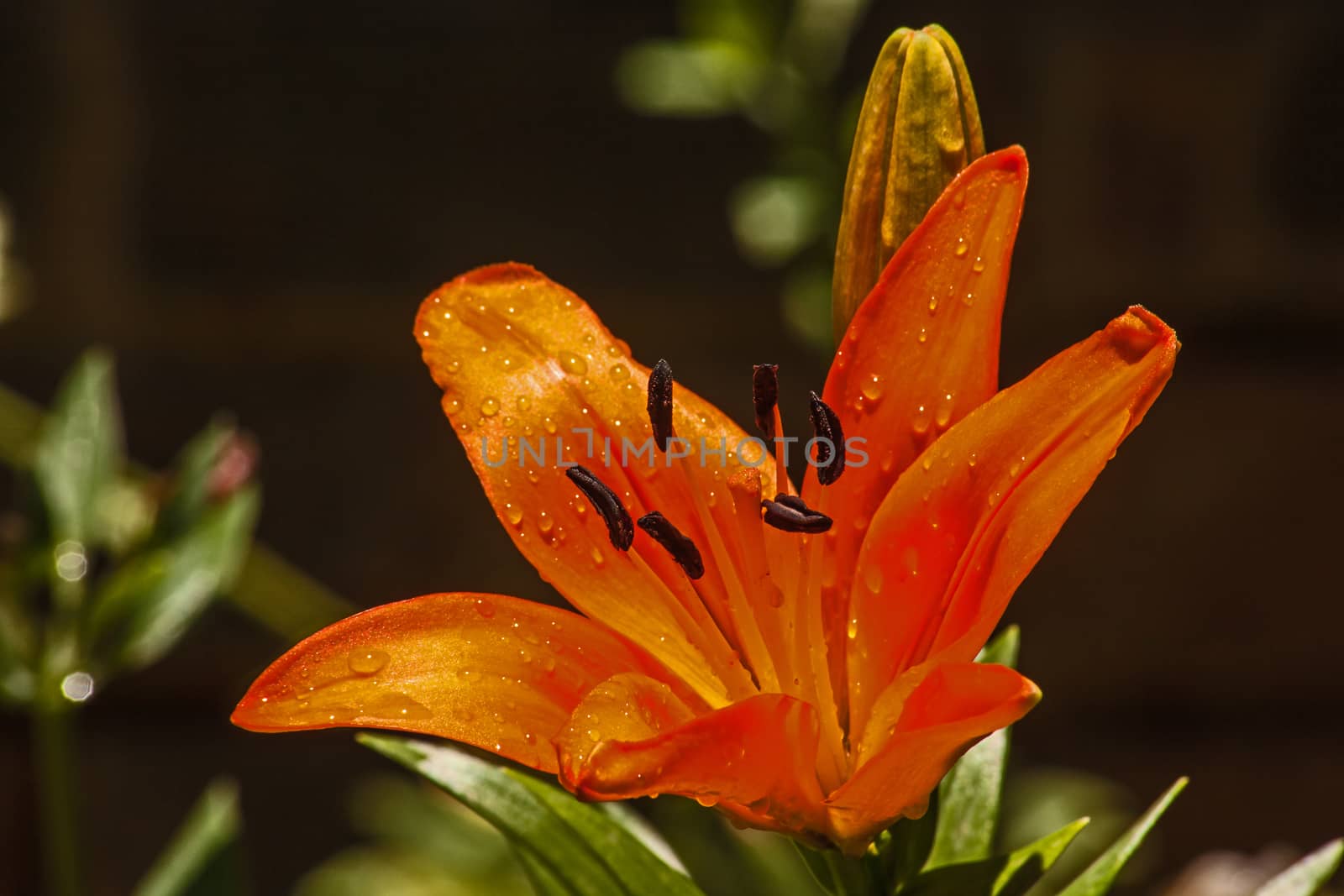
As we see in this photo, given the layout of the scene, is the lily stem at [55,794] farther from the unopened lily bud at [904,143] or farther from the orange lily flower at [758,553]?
the unopened lily bud at [904,143]

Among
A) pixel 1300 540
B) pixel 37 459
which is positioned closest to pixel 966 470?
pixel 37 459

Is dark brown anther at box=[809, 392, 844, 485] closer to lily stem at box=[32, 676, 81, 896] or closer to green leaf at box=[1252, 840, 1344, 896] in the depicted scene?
green leaf at box=[1252, 840, 1344, 896]

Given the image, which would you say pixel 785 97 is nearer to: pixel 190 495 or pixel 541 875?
pixel 190 495

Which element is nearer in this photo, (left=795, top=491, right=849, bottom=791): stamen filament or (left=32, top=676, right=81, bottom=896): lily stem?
(left=795, top=491, right=849, bottom=791): stamen filament

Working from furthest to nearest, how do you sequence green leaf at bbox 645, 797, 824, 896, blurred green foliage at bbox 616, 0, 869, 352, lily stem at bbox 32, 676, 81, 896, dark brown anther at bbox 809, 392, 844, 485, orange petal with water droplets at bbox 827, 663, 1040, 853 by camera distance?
blurred green foliage at bbox 616, 0, 869, 352, green leaf at bbox 645, 797, 824, 896, lily stem at bbox 32, 676, 81, 896, dark brown anther at bbox 809, 392, 844, 485, orange petal with water droplets at bbox 827, 663, 1040, 853

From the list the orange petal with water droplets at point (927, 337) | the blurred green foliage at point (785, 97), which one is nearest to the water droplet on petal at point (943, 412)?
the orange petal with water droplets at point (927, 337)

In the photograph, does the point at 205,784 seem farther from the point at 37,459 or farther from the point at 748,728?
the point at 748,728

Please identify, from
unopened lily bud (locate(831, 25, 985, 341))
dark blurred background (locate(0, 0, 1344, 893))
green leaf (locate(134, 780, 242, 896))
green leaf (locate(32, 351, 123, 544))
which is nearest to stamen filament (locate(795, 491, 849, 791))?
unopened lily bud (locate(831, 25, 985, 341))
